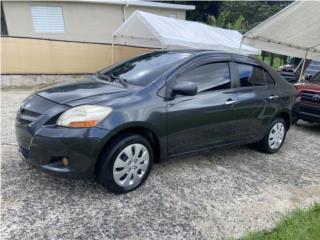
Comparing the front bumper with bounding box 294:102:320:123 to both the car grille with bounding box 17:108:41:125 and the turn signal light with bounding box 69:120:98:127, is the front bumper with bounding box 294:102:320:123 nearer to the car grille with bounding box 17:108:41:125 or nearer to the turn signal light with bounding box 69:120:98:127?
the turn signal light with bounding box 69:120:98:127

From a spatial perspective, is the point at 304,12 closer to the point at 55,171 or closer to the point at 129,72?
the point at 129,72

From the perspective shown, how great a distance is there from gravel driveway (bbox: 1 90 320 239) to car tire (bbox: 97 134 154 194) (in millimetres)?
150

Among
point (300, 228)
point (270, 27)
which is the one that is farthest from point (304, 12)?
point (300, 228)

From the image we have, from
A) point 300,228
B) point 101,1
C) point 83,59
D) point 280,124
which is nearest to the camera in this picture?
point 300,228

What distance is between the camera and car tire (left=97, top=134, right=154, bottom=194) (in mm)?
3430

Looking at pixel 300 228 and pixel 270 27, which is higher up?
pixel 270 27

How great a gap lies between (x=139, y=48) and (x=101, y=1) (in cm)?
318

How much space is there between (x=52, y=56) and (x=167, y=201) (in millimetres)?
9611

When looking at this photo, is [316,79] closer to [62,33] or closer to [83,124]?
[83,124]

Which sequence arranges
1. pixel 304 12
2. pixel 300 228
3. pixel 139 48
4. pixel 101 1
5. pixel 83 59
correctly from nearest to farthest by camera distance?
pixel 300 228 → pixel 304 12 → pixel 83 59 → pixel 139 48 → pixel 101 1

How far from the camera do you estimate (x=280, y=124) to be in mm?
5551

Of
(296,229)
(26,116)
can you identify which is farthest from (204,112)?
(26,116)

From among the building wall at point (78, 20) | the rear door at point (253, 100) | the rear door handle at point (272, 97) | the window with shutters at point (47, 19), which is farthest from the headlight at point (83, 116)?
Answer: the window with shutters at point (47, 19)

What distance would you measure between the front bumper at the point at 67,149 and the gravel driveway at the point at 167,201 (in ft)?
1.27
